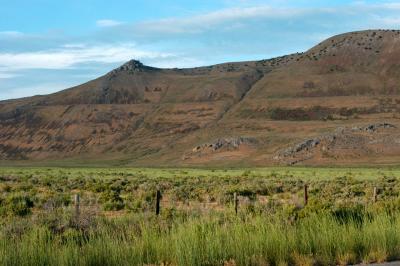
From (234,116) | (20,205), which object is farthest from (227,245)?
(234,116)

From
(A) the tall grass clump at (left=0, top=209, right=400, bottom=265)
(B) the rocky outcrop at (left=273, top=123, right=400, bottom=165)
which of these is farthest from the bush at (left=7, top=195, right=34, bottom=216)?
(B) the rocky outcrop at (left=273, top=123, right=400, bottom=165)

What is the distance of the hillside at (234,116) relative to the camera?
114 metres

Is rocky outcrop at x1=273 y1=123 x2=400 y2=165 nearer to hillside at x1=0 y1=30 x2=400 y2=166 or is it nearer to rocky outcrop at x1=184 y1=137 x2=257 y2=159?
hillside at x1=0 y1=30 x2=400 y2=166

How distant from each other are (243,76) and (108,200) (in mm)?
155556

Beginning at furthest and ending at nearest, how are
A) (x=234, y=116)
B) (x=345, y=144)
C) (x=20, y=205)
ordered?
1. (x=234, y=116)
2. (x=345, y=144)
3. (x=20, y=205)

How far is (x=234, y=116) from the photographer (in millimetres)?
146875

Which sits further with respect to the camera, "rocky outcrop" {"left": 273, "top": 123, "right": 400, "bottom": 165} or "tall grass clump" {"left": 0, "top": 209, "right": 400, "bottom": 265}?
"rocky outcrop" {"left": 273, "top": 123, "right": 400, "bottom": 165}

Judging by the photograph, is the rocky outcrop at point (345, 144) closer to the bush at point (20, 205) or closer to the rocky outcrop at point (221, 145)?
the rocky outcrop at point (221, 145)

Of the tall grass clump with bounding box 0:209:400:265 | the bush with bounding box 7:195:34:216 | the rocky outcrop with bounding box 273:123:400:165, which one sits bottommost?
the rocky outcrop with bounding box 273:123:400:165

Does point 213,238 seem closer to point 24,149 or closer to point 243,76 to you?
point 24,149

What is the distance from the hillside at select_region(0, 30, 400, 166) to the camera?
11450 centimetres

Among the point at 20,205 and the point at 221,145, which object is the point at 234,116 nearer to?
the point at 221,145

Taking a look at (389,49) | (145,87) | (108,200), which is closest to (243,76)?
(145,87)

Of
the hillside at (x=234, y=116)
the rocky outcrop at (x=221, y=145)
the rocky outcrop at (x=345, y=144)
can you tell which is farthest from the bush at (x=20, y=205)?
the rocky outcrop at (x=221, y=145)
